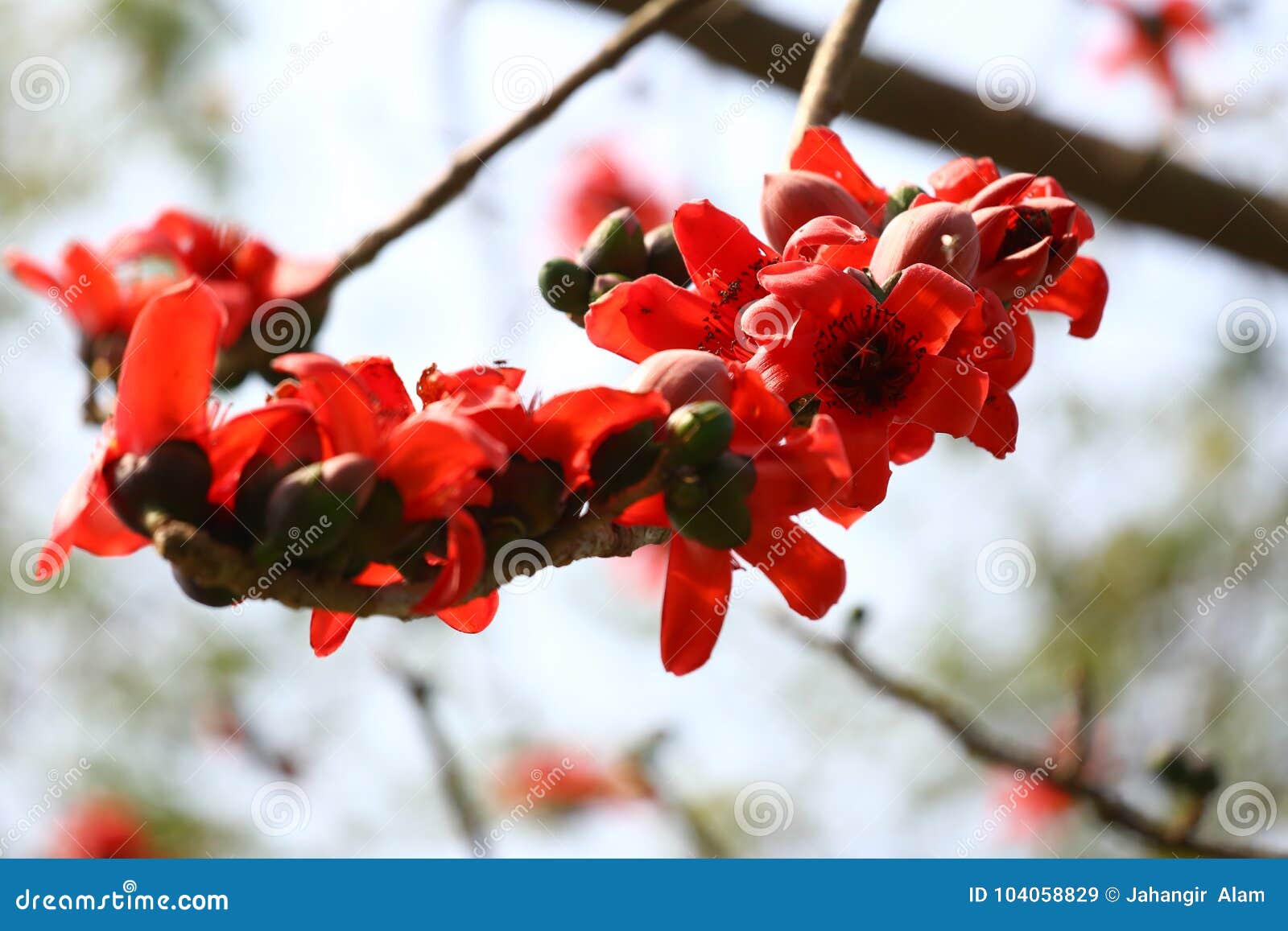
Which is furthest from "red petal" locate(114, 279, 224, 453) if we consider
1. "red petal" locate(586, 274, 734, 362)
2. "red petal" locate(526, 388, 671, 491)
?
"red petal" locate(586, 274, 734, 362)

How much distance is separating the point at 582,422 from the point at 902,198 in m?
0.53

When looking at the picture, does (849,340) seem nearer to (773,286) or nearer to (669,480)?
(773,286)

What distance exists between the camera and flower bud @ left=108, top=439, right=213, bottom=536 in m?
0.77

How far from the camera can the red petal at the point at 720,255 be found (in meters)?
1.14

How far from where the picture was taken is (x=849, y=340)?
1073mm

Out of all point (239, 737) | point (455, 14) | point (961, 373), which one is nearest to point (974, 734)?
point (961, 373)

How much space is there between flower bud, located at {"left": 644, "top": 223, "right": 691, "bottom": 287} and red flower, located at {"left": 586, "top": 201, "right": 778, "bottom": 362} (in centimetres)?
15

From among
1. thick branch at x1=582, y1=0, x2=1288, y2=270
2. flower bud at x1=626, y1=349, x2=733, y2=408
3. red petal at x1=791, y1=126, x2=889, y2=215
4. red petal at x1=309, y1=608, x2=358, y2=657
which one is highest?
red petal at x1=791, y1=126, x2=889, y2=215

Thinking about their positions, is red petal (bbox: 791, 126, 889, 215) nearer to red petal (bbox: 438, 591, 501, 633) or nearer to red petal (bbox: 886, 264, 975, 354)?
red petal (bbox: 886, 264, 975, 354)

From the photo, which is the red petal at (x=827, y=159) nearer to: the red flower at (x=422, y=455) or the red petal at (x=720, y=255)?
the red petal at (x=720, y=255)

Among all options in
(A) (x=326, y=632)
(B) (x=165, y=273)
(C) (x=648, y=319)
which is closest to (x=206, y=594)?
(A) (x=326, y=632)

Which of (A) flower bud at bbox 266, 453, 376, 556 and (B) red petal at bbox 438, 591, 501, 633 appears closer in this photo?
(A) flower bud at bbox 266, 453, 376, 556

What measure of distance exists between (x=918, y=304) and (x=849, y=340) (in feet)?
0.23

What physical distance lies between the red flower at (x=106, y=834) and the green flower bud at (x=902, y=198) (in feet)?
10.6
